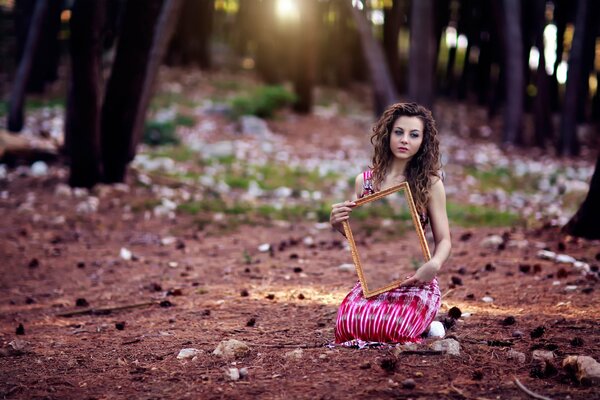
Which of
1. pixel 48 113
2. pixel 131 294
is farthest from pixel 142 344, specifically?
pixel 48 113

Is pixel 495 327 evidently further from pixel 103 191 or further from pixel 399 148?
pixel 103 191

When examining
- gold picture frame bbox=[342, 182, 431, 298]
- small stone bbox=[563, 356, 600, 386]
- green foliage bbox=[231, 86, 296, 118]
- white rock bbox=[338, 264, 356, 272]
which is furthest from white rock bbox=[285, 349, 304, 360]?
green foliage bbox=[231, 86, 296, 118]

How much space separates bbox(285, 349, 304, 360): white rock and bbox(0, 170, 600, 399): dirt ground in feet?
0.10

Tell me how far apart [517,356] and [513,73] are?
1375 centimetres

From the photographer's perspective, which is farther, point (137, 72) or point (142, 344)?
point (137, 72)

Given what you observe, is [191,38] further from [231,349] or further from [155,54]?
Result: [231,349]

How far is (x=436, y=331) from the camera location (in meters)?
3.65

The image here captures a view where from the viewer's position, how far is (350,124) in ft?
57.4

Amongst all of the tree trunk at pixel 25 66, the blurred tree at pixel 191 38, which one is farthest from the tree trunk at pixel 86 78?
the blurred tree at pixel 191 38

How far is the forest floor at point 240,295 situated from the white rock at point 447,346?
0.04 metres

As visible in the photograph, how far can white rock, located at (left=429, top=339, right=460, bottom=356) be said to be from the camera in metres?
3.29

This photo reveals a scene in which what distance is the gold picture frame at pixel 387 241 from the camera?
349cm

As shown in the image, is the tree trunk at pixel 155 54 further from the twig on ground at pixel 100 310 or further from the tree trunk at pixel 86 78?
the twig on ground at pixel 100 310

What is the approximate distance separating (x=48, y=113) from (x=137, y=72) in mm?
8131
